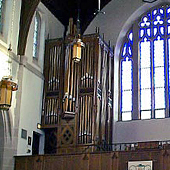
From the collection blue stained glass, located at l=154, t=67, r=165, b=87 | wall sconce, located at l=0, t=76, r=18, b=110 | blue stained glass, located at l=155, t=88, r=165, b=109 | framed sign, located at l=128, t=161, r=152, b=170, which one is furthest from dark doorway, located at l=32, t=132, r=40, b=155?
blue stained glass, located at l=154, t=67, r=165, b=87

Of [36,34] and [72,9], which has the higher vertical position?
[72,9]

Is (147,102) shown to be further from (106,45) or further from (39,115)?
(39,115)

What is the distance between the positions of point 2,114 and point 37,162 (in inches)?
83.0

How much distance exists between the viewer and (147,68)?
1992 centimetres

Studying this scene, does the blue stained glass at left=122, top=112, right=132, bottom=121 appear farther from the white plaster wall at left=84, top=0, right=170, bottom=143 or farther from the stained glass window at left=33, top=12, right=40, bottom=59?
the stained glass window at left=33, top=12, right=40, bottom=59

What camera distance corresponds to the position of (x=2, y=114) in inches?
661

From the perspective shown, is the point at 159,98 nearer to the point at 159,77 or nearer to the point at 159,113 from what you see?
the point at 159,113

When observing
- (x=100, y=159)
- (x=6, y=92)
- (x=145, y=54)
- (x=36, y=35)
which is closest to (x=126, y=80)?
(x=145, y=54)

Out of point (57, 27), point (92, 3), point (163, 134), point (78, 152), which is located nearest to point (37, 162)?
point (78, 152)

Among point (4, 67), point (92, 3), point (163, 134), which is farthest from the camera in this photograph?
point (92, 3)

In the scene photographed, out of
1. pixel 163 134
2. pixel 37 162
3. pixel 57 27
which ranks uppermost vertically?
pixel 57 27

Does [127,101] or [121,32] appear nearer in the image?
[127,101]

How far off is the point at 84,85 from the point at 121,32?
11.5ft

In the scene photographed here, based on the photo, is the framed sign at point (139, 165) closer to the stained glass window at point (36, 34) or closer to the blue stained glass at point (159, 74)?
the blue stained glass at point (159, 74)
